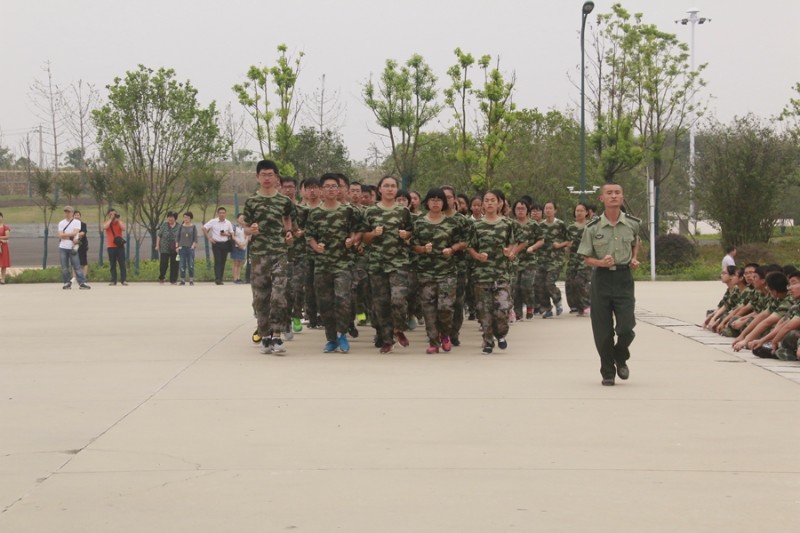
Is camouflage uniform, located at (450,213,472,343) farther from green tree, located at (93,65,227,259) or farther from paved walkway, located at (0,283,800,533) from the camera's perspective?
green tree, located at (93,65,227,259)

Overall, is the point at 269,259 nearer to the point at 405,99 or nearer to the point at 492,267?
the point at 492,267

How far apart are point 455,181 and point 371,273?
88.3 ft

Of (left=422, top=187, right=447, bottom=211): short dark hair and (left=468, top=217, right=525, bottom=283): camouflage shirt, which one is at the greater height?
(left=422, top=187, right=447, bottom=211): short dark hair

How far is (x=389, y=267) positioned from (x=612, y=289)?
3.20 m

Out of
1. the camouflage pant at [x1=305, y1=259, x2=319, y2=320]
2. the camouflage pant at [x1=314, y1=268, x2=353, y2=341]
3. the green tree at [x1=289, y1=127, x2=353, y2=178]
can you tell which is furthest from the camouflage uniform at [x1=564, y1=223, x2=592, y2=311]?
the green tree at [x1=289, y1=127, x2=353, y2=178]

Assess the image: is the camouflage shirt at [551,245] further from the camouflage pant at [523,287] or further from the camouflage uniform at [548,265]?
the camouflage pant at [523,287]

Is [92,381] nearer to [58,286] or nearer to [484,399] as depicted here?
[484,399]

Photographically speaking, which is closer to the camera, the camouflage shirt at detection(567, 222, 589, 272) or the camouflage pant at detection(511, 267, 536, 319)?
the camouflage pant at detection(511, 267, 536, 319)

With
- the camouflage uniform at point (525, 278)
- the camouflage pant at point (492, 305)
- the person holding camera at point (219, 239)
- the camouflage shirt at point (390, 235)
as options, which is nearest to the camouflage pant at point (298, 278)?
the camouflage shirt at point (390, 235)

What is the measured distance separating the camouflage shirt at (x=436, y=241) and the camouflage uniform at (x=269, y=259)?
4.72ft

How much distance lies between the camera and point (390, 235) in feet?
41.6

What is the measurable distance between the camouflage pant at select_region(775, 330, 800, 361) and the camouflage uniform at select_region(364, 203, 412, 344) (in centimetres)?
395

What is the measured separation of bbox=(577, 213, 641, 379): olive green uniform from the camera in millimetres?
10211

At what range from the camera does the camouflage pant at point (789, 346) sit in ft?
38.7
